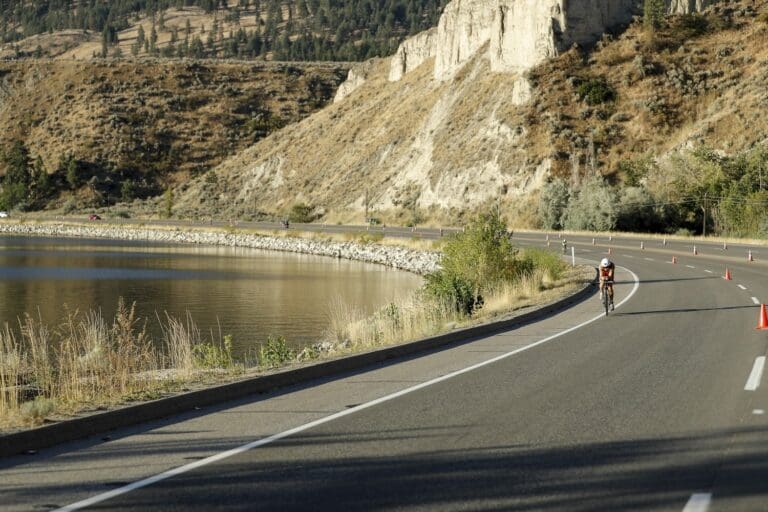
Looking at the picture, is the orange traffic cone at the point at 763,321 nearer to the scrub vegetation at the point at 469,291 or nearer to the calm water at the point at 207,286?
the scrub vegetation at the point at 469,291

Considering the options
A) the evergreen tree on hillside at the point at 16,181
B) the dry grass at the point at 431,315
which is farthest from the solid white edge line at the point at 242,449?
the evergreen tree on hillside at the point at 16,181

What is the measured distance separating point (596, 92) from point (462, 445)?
70.2 metres

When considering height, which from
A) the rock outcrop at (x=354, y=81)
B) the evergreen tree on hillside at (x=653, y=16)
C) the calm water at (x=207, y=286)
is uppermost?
the evergreen tree on hillside at (x=653, y=16)

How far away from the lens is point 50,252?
59.5 m

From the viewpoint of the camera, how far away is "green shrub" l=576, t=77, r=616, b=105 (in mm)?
74188

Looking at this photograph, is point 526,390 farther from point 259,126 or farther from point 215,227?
Answer: point 259,126

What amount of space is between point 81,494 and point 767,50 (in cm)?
7961

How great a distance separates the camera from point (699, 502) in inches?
238

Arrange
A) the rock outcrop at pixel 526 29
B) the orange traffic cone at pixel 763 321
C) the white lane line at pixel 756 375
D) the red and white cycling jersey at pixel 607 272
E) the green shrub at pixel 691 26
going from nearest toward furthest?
the white lane line at pixel 756 375 → the orange traffic cone at pixel 763 321 → the red and white cycling jersey at pixel 607 272 → the rock outcrop at pixel 526 29 → the green shrub at pixel 691 26

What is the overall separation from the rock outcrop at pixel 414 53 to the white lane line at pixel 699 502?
98625 millimetres

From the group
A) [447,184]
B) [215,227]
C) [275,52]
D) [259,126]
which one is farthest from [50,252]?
[275,52]

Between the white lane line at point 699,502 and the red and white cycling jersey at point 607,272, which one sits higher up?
the red and white cycling jersey at point 607,272

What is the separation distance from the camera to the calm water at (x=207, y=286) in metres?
27.2

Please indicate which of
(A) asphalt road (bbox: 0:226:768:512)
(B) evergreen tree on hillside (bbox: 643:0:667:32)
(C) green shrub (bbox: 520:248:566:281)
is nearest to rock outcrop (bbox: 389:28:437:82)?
(B) evergreen tree on hillside (bbox: 643:0:667:32)
